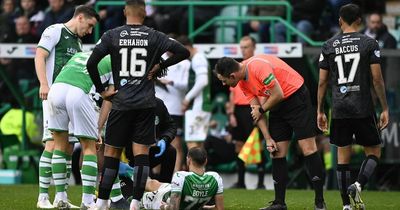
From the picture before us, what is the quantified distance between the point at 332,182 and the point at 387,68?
87.2 inches

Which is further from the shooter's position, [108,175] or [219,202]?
[219,202]

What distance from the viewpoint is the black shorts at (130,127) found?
10.8 meters

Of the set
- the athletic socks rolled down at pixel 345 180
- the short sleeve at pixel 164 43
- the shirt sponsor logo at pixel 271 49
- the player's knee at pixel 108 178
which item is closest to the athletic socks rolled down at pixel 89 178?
the player's knee at pixel 108 178

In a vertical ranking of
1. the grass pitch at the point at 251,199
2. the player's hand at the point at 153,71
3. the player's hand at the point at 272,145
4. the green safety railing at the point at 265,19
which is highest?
the green safety railing at the point at 265,19

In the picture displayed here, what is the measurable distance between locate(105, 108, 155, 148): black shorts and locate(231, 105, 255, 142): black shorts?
21.8 ft

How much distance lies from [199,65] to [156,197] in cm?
595

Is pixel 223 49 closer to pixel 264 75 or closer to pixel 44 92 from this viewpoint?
pixel 44 92

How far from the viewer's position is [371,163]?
38.5 ft

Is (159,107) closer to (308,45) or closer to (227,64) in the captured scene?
(227,64)

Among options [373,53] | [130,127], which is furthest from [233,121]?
[130,127]

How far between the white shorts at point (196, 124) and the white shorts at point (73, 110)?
5.65 m

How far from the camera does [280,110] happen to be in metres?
12.0

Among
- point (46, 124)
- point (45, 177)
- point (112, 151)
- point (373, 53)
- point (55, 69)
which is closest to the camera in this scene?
point (112, 151)

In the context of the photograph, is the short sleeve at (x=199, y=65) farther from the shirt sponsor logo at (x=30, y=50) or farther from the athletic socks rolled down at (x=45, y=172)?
the athletic socks rolled down at (x=45, y=172)
